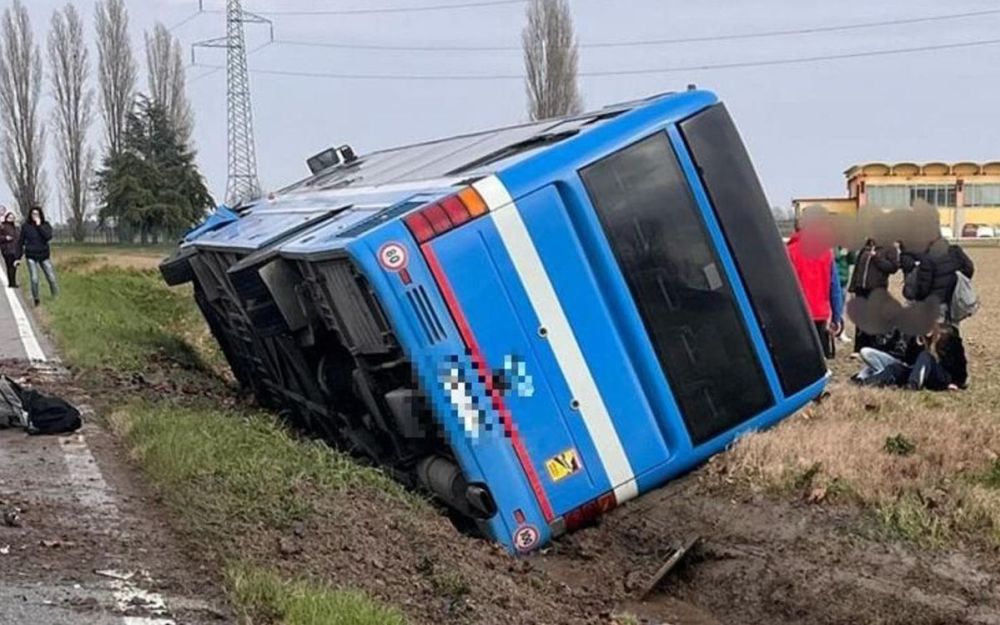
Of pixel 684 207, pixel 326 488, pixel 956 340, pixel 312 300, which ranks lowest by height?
pixel 956 340

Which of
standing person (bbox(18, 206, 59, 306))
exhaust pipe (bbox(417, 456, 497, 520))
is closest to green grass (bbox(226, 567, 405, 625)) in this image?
exhaust pipe (bbox(417, 456, 497, 520))

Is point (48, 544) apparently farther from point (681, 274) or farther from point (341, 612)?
point (681, 274)

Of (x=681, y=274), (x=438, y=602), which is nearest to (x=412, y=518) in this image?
(x=438, y=602)

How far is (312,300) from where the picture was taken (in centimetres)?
598

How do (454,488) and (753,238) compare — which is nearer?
(454,488)

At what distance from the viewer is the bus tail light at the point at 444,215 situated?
17.4ft

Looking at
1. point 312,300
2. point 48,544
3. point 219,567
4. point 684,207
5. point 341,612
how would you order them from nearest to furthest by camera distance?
point 341,612
point 219,567
point 48,544
point 684,207
point 312,300

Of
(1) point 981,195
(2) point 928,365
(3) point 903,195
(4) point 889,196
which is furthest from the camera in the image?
(1) point 981,195

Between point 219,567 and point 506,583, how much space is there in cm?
119

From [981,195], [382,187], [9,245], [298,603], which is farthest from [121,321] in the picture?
[981,195]

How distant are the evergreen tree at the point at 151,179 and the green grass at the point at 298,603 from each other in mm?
49585

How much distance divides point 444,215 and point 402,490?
4.44ft

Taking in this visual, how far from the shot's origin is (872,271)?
952 centimetres

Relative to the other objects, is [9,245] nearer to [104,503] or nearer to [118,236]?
[104,503]
